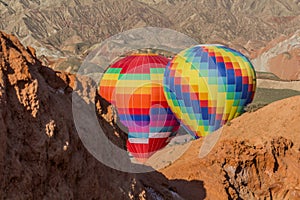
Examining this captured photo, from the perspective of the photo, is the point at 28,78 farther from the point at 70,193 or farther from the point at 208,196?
the point at 208,196

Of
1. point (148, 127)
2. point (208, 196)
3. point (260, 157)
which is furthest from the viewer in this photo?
point (148, 127)

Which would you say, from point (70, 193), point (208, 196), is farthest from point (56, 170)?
point (208, 196)

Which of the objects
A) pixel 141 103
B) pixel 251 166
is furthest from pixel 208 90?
pixel 251 166

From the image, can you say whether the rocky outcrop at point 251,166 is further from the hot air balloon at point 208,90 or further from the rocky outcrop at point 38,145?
the hot air balloon at point 208,90

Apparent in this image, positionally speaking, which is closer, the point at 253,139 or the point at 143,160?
the point at 253,139

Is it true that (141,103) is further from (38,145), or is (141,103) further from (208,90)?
A: (38,145)

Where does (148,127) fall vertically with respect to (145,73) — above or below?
below

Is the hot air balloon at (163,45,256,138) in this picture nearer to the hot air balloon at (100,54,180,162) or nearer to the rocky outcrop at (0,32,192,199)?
the hot air balloon at (100,54,180,162)

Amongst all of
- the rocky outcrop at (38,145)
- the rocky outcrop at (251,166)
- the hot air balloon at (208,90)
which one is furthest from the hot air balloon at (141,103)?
the rocky outcrop at (38,145)
